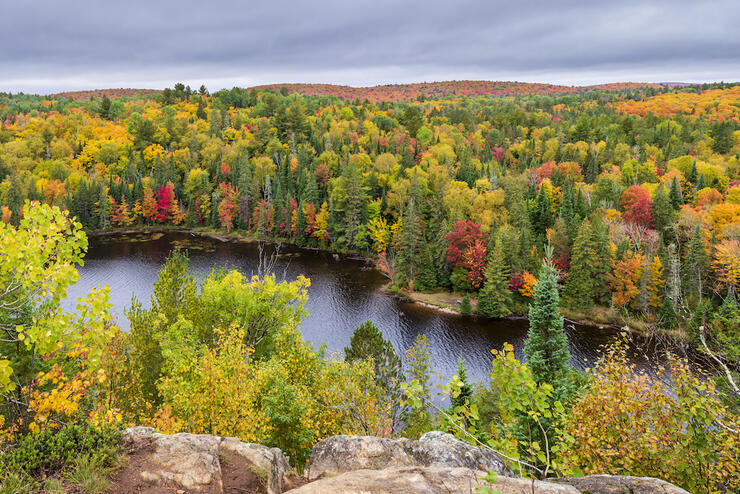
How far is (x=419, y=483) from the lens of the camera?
289 inches

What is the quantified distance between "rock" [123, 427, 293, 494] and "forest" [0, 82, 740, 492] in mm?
681

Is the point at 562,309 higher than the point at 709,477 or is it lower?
lower

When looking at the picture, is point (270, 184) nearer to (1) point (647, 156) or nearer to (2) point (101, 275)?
(2) point (101, 275)

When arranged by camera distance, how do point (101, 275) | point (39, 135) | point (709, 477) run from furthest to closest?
point (39, 135)
point (101, 275)
point (709, 477)

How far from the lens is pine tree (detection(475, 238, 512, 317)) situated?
49.0 m

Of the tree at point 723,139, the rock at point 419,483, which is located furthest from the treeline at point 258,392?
the tree at point 723,139

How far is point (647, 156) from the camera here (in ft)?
290

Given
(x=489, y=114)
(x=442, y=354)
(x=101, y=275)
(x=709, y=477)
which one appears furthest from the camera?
(x=489, y=114)

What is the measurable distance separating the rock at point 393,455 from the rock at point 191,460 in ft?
3.38

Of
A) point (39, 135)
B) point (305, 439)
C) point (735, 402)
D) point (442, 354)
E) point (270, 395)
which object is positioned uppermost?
point (39, 135)

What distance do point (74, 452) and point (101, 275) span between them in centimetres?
6405

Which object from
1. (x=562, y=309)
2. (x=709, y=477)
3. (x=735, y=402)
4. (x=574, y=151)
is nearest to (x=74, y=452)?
(x=709, y=477)

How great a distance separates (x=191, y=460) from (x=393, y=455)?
423 cm

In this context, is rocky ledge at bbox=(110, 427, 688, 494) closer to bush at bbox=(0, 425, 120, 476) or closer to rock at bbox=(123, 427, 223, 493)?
rock at bbox=(123, 427, 223, 493)
